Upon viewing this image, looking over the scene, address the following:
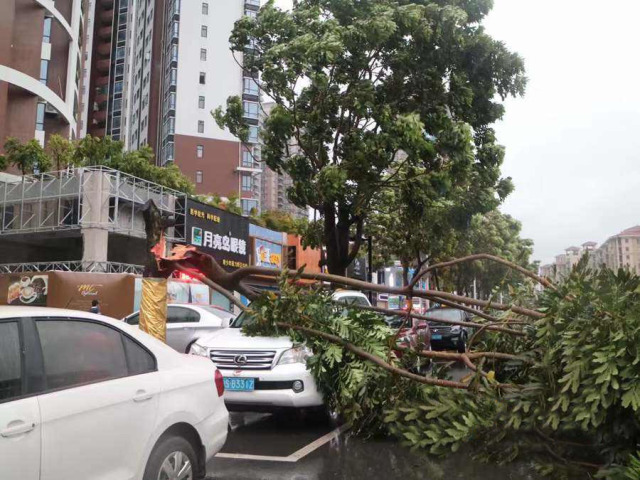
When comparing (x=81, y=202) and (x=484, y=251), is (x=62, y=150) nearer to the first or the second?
(x=81, y=202)

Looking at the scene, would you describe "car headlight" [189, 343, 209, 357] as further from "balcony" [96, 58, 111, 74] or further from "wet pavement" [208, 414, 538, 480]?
"balcony" [96, 58, 111, 74]

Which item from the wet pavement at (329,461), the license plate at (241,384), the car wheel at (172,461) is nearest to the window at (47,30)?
the license plate at (241,384)

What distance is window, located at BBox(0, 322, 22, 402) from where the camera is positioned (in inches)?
109

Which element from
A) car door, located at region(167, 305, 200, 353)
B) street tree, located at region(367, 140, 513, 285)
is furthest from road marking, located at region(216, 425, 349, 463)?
street tree, located at region(367, 140, 513, 285)

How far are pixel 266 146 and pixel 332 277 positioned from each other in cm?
737

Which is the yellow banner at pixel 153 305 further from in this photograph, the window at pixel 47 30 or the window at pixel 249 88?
the window at pixel 249 88

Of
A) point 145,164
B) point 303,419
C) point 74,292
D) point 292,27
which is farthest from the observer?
point 145,164

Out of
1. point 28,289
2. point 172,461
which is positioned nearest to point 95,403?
point 172,461

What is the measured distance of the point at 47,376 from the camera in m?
3.01

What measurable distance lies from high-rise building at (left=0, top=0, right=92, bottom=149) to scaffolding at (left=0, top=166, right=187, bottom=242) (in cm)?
1098

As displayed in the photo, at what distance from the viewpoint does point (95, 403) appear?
312 centimetres

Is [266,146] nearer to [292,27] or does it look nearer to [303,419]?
[292,27]

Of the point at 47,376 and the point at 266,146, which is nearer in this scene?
the point at 47,376

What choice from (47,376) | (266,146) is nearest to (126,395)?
(47,376)
